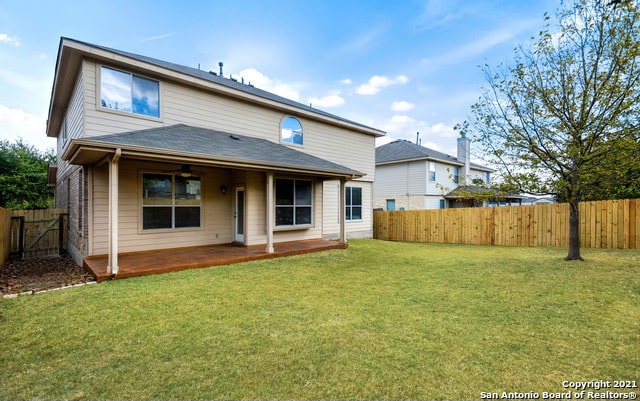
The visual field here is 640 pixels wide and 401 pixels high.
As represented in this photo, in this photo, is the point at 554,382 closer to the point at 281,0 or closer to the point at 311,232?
the point at 311,232

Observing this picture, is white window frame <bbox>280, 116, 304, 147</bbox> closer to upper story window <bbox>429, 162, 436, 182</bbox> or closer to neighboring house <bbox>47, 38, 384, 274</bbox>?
neighboring house <bbox>47, 38, 384, 274</bbox>

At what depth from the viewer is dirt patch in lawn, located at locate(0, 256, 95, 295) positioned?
5.43 meters

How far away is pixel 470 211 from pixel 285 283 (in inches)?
404

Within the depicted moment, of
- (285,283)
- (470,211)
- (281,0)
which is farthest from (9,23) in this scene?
(470,211)

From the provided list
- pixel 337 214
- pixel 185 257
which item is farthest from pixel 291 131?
pixel 185 257

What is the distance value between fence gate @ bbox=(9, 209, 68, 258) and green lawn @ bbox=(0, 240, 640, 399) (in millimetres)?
5871

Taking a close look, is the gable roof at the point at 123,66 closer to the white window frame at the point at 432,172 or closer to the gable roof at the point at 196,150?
the gable roof at the point at 196,150

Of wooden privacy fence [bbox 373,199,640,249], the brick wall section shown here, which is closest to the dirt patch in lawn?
the brick wall section

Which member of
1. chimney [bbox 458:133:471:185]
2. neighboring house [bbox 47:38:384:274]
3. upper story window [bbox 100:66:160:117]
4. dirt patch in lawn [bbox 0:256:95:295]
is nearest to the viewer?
dirt patch in lawn [bbox 0:256:95:295]

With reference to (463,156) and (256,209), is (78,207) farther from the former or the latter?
(463,156)

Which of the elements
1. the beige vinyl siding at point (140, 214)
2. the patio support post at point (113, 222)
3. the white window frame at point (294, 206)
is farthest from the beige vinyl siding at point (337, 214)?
the patio support post at point (113, 222)

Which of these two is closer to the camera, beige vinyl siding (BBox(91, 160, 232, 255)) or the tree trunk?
beige vinyl siding (BBox(91, 160, 232, 255))

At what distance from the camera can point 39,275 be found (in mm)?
6410

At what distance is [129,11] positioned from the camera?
11242 mm
